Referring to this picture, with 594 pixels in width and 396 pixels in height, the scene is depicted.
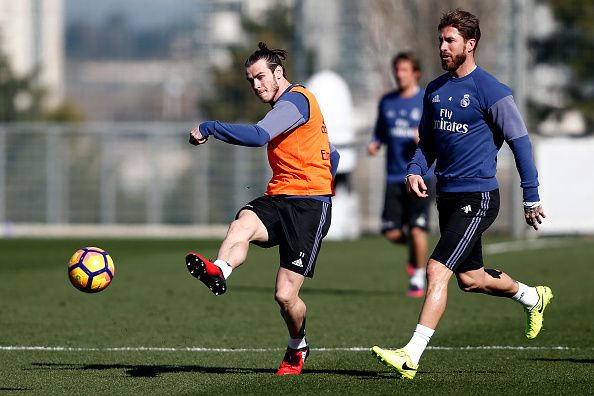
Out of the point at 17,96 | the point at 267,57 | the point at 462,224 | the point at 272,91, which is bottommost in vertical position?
the point at 17,96

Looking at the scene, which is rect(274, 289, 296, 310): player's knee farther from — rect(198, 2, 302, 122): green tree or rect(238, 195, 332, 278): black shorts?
rect(198, 2, 302, 122): green tree

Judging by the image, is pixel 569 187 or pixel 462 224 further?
pixel 569 187

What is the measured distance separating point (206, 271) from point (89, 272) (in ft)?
4.11

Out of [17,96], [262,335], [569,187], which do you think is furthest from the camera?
[17,96]

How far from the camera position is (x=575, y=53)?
2636 centimetres

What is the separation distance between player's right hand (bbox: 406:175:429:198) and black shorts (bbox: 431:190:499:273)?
0.19m

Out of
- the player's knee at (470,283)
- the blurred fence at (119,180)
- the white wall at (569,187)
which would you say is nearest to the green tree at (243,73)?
the blurred fence at (119,180)

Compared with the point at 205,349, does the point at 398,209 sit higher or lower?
higher

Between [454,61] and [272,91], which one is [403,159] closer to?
[272,91]

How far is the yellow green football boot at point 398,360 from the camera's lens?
301 inches

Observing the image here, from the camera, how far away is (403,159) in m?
13.9

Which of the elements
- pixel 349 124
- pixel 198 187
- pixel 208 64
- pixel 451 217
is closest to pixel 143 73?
pixel 208 64

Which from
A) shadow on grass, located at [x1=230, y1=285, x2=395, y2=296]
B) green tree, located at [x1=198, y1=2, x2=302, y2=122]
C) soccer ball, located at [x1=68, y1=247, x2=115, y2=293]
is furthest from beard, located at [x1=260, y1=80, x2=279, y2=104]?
green tree, located at [x1=198, y1=2, x2=302, y2=122]

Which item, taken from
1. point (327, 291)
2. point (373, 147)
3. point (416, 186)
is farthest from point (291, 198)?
point (327, 291)
